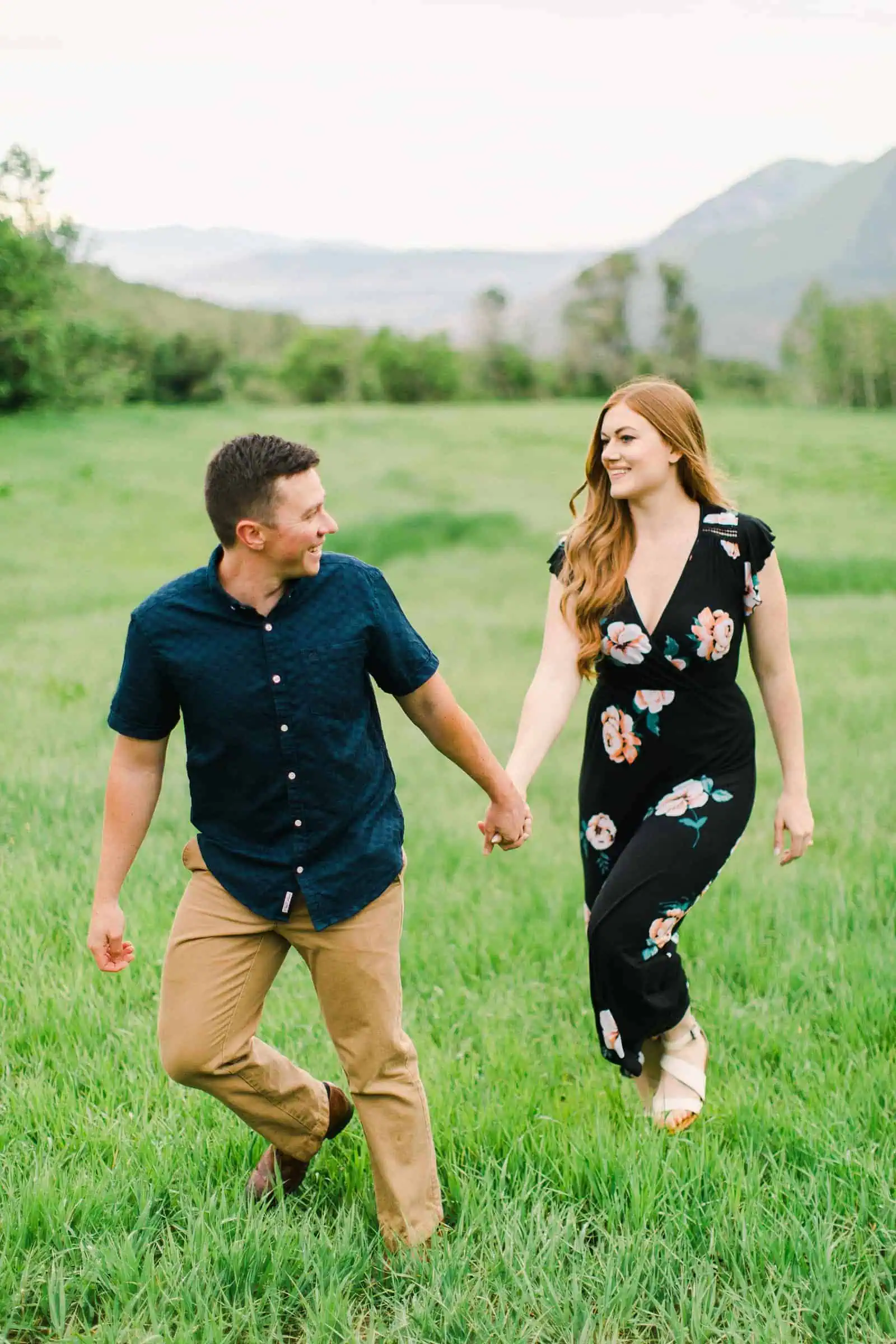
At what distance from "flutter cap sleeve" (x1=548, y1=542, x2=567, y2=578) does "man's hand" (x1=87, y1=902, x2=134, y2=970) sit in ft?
6.55

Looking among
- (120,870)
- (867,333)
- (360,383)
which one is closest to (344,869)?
(120,870)

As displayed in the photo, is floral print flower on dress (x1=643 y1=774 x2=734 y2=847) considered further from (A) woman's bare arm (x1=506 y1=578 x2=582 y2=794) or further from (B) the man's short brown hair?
(B) the man's short brown hair

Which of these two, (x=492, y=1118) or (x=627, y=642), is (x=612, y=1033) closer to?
(x=492, y=1118)

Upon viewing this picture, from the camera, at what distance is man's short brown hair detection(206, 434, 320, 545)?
123 inches

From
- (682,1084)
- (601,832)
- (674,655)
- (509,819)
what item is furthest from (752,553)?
(682,1084)

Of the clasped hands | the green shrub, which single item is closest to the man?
the clasped hands

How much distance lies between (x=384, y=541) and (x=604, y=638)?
64.1ft

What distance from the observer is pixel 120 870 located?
343 cm

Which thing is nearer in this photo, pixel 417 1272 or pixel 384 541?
pixel 417 1272

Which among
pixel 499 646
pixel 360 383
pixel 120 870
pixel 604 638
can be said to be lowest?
pixel 499 646

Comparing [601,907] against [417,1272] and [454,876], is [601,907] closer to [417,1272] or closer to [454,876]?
[417,1272]

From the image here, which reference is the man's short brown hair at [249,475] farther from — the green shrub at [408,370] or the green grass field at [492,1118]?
the green shrub at [408,370]

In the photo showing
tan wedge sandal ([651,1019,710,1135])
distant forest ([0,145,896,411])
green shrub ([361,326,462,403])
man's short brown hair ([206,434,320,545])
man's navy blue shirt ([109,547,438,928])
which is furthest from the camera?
green shrub ([361,326,462,403])

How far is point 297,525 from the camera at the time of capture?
3131mm
